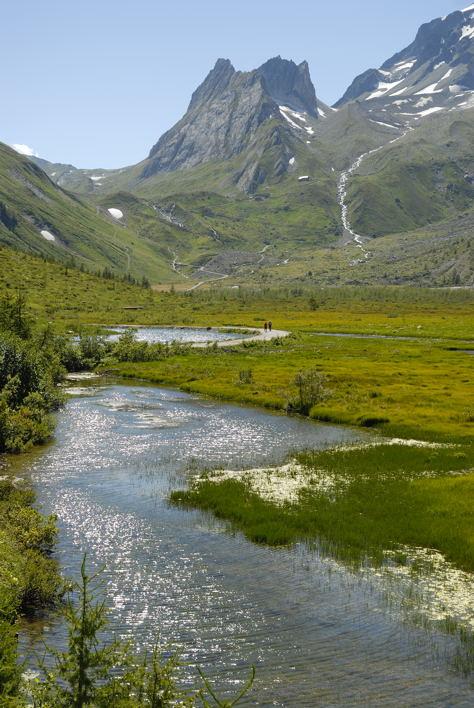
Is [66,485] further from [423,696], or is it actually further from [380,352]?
[380,352]

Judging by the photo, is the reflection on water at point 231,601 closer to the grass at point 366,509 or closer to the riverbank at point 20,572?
the riverbank at point 20,572

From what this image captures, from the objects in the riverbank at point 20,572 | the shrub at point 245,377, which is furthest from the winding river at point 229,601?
the shrub at point 245,377

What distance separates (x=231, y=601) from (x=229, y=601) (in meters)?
0.08

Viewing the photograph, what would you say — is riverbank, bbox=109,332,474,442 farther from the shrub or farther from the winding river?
the winding river

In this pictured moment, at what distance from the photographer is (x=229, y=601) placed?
25.4 m

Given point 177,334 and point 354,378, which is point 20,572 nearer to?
point 354,378

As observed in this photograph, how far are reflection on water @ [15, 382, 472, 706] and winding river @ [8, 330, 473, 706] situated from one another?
48 mm

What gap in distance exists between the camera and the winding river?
808 inches

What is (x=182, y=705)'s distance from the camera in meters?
14.8

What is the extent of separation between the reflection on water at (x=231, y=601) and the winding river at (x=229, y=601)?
48mm

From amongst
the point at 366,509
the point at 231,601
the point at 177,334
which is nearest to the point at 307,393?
the point at 366,509

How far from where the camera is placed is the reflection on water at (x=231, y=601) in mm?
20516

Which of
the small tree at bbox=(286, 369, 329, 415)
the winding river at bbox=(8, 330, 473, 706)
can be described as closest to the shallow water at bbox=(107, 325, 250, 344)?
the small tree at bbox=(286, 369, 329, 415)

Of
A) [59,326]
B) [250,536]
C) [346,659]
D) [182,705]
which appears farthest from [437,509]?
[59,326]
